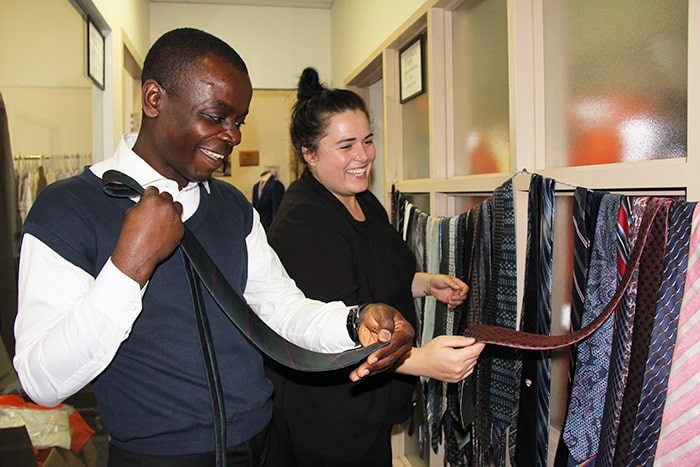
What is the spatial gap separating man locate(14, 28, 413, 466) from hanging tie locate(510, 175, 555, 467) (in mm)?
490

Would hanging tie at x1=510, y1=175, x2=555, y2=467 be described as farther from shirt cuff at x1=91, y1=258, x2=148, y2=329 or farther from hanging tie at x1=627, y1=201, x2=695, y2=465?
shirt cuff at x1=91, y1=258, x2=148, y2=329

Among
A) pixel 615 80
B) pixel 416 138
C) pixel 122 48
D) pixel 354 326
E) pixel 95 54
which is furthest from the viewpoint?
pixel 122 48

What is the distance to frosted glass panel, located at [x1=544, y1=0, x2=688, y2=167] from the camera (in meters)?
1.11

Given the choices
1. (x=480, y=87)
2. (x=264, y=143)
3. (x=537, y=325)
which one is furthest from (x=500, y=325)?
(x=264, y=143)

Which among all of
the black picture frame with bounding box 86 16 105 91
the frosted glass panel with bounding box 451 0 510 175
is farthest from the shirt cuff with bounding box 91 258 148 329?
the black picture frame with bounding box 86 16 105 91

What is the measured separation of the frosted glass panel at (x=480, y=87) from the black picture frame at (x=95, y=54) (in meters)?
1.74

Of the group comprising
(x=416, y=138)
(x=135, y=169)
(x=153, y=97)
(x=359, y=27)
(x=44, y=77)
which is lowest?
(x=135, y=169)

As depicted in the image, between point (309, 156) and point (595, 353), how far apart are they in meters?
0.95

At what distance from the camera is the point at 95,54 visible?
288 cm

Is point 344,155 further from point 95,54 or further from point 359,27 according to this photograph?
point 359,27

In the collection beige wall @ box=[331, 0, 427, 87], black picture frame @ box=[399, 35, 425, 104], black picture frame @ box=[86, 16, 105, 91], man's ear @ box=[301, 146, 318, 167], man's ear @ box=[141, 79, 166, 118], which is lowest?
man's ear @ box=[141, 79, 166, 118]

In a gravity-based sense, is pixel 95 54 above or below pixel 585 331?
above

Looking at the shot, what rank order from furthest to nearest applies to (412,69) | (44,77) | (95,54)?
(95,54) < (412,69) < (44,77)

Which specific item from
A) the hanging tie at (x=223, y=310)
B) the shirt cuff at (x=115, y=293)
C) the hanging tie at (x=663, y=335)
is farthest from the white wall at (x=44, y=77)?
the hanging tie at (x=663, y=335)
